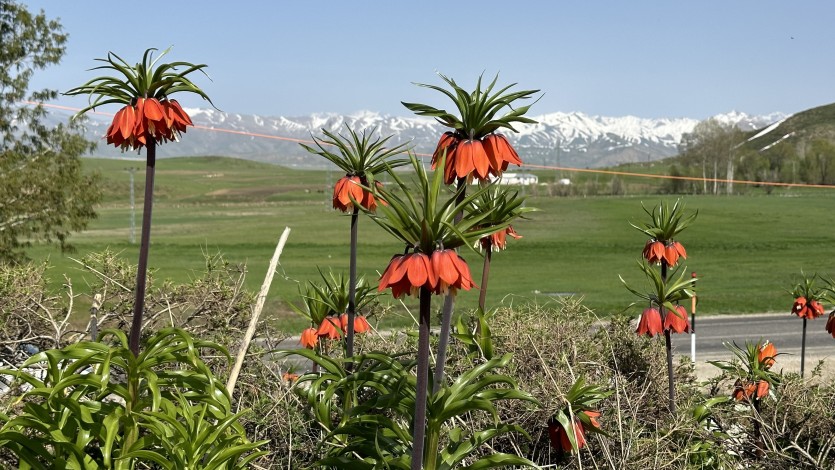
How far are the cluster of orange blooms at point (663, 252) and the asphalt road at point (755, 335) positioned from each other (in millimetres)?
8750

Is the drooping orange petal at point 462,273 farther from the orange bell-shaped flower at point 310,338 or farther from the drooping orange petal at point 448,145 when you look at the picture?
the orange bell-shaped flower at point 310,338

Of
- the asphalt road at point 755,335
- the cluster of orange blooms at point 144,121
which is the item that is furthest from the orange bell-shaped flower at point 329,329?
the asphalt road at point 755,335

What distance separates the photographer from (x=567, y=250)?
35.5 meters

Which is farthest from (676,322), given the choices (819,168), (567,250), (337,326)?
(819,168)

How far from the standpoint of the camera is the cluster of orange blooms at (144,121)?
3170mm

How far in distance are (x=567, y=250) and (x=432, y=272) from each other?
33.9 m

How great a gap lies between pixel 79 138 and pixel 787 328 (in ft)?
51.3

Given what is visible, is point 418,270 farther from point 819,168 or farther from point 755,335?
point 819,168

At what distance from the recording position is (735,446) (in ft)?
12.5

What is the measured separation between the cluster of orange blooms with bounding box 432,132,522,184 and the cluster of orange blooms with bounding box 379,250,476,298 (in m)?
0.84

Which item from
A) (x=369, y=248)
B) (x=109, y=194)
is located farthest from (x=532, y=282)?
(x=109, y=194)

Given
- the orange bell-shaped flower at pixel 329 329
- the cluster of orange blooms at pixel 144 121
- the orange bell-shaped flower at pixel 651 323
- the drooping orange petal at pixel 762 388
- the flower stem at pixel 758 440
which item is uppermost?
the cluster of orange blooms at pixel 144 121

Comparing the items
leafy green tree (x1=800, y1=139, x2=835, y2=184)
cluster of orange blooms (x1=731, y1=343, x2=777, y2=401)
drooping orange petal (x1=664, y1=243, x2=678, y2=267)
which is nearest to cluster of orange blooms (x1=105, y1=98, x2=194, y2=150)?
drooping orange petal (x1=664, y1=243, x2=678, y2=267)

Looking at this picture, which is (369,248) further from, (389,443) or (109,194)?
(109,194)
